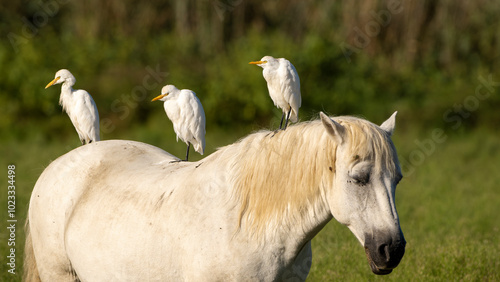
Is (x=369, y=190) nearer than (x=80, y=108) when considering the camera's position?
Yes

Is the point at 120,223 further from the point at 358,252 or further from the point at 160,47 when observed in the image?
the point at 160,47

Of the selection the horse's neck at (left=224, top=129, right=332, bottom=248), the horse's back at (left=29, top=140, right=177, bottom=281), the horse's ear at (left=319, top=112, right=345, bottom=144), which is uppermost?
the horse's ear at (left=319, top=112, right=345, bottom=144)

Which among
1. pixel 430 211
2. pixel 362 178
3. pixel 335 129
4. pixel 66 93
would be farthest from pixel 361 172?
pixel 430 211

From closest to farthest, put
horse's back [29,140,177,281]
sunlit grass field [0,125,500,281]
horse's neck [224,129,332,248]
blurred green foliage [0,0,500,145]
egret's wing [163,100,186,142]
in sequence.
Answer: horse's neck [224,129,332,248] < horse's back [29,140,177,281] < egret's wing [163,100,186,142] < sunlit grass field [0,125,500,281] < blurred green foliage [0,0,500,145]

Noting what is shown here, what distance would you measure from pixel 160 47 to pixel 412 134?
803cm

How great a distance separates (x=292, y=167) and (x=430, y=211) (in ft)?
18.8

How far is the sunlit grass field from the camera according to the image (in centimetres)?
535

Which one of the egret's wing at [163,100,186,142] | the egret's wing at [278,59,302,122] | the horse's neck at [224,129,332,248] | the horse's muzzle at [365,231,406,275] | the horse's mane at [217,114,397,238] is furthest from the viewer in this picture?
the egret's wing at [163,100,186,142]

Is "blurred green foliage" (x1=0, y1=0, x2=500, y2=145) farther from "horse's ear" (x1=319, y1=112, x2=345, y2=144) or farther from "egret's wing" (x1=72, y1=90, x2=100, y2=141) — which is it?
"horse's ear" (x1=319, y1=112, x2=345, y2=144)

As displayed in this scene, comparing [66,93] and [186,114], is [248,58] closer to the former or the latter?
[66,93]

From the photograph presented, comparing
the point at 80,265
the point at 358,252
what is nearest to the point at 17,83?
the point at 358,252

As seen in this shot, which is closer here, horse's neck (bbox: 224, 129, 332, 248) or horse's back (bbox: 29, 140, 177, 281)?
horse's neck (bbox: 224, 129, 332, 248)

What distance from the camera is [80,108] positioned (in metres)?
4.66

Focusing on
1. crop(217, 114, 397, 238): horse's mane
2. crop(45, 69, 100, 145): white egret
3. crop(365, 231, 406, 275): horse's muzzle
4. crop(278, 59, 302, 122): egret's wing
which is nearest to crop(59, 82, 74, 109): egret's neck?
crop(45, 69, 100, 145): white egret
